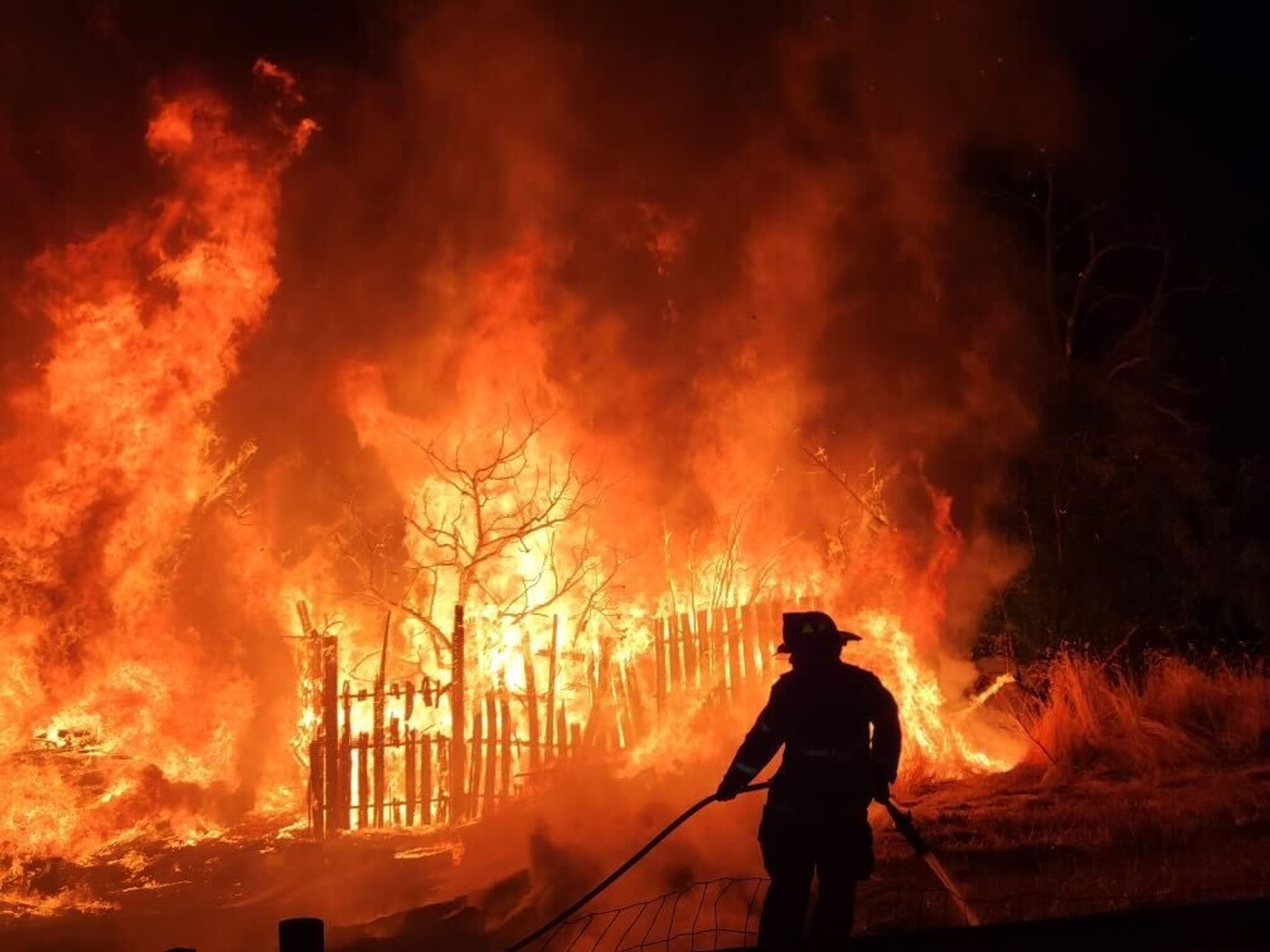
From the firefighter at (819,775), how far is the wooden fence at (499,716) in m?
6.32

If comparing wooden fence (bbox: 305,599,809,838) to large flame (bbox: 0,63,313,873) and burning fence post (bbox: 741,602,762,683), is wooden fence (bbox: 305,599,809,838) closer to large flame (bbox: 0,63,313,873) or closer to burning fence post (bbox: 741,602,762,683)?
burning fence post (bbox: 741,602,762,683)

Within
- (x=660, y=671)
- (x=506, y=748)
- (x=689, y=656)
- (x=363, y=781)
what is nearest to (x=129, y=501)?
(x=363, y=781)

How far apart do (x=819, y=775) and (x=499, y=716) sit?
816 centimetres

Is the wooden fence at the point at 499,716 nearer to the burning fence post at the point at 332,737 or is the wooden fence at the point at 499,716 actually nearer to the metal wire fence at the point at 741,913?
the burning fence post at the point at 332,737

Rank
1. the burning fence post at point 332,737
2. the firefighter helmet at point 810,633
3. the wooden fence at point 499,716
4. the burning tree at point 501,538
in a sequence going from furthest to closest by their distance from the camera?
1. the burning tree at point 501,538
2. the wooden fence at point 499,716
3. the burning fence post at point 332,737
4. the firefighter helmet at point 810,633

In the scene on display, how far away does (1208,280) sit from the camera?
A: 67.3 ft

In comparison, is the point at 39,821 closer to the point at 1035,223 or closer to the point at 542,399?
the point at 542,399

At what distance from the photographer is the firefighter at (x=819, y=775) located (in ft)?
17.6

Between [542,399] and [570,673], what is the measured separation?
3.92m

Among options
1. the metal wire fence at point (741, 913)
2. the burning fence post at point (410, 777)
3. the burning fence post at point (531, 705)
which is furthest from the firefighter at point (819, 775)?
the burning fence post at point (531, 705)

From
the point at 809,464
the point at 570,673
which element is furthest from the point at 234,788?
the point at 809,464

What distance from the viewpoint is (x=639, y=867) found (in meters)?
8.23

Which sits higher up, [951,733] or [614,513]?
[614,513]

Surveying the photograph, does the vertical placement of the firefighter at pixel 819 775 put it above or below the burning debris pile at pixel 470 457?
below
